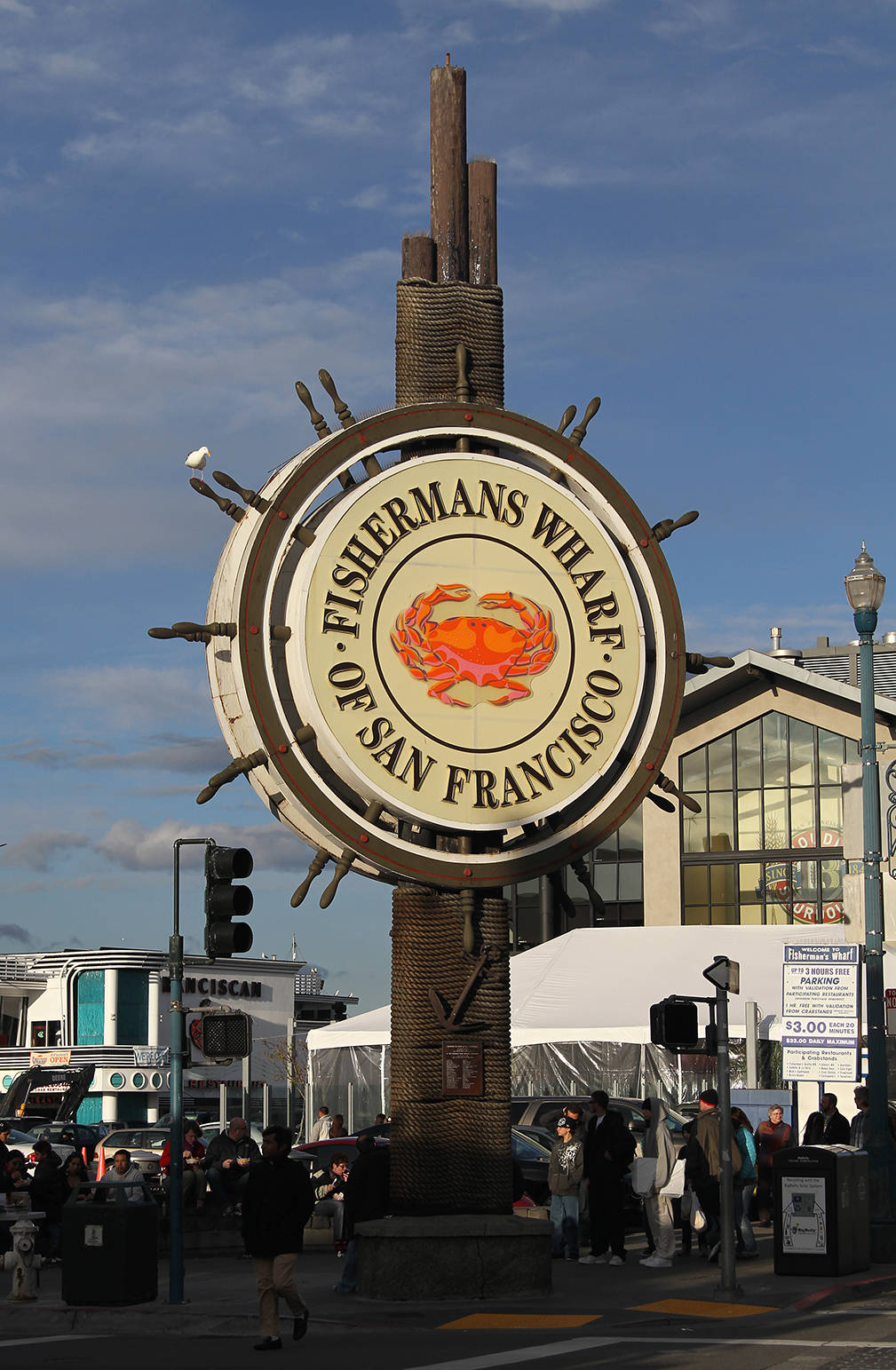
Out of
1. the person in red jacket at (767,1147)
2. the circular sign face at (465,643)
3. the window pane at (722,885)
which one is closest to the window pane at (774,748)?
the window pane at (722,885)

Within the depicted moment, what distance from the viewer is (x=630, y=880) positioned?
52344 millimetres

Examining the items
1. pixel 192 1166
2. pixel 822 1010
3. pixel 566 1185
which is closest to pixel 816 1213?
pixel 566 1185

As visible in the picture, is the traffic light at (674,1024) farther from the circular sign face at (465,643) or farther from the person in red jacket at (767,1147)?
the person in red jacket at (767,1147)

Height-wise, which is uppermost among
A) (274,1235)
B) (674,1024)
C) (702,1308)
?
(674,1024)

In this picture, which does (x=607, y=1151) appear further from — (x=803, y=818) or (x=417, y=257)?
(x=803, y=818)

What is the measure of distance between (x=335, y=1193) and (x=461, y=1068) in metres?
8.40

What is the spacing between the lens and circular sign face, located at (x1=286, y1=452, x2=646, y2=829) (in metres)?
15.8

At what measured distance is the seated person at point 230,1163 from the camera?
78.2 ft

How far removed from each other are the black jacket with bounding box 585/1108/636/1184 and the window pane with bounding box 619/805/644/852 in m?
31.8

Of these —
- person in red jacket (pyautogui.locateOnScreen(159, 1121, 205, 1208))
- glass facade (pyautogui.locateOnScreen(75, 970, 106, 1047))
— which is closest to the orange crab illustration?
person in red jacket (pyautogui.locateOnScreen(159, 1121, 205, 1208))

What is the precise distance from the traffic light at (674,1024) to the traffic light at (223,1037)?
3729mm

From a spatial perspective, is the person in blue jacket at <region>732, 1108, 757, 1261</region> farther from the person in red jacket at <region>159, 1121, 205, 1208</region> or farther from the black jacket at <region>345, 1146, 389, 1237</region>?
the person in red jacket at <region>159, 1121, 205, 1208</region>

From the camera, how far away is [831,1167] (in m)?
17.4

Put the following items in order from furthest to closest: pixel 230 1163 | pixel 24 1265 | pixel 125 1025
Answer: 1. pixel 125 1025
2. pixel 230 1163
3. pixel 24 1265
